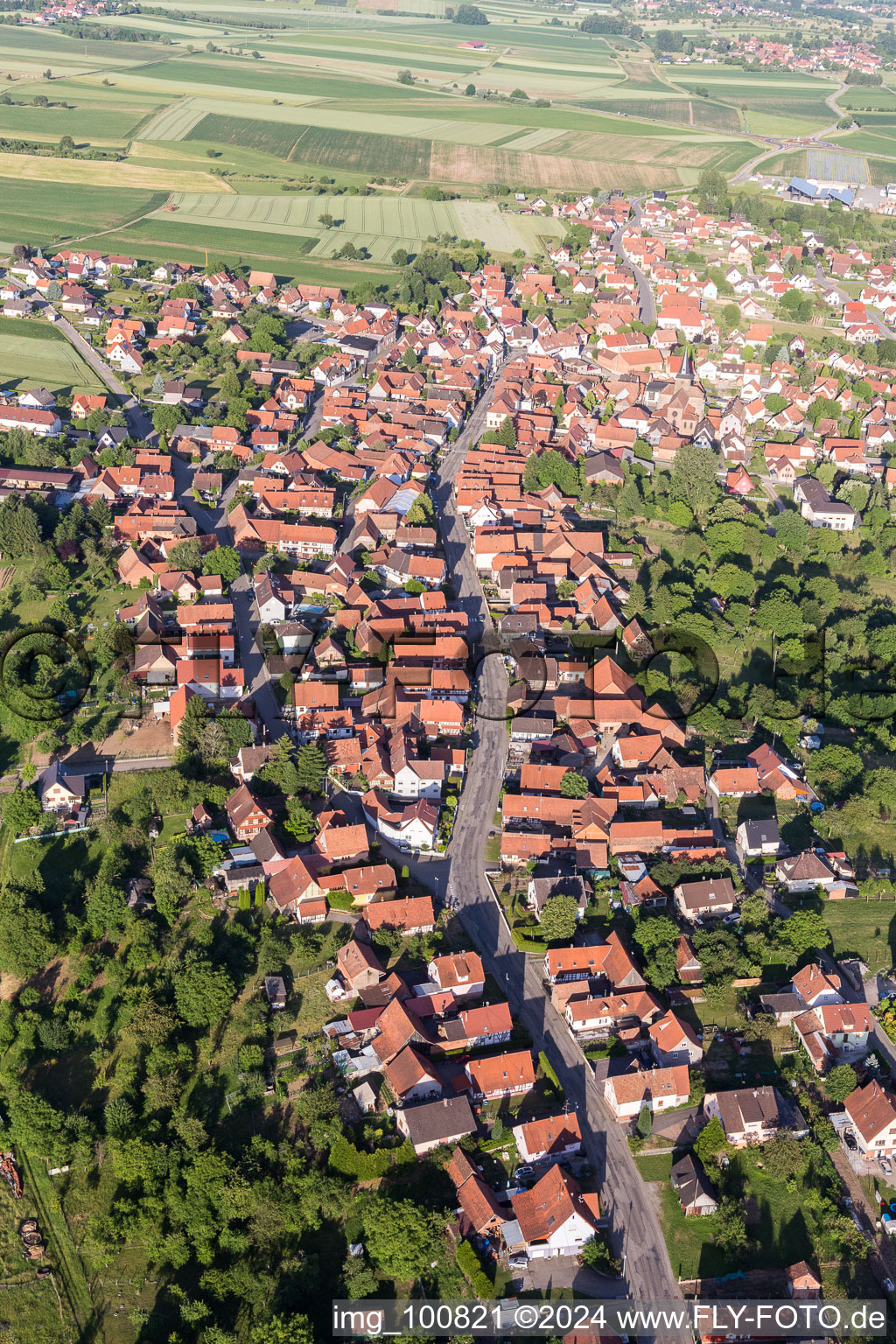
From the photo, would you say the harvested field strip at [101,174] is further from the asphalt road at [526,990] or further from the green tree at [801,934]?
the green tree at [801,934]

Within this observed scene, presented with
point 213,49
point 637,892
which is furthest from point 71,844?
point 213,49

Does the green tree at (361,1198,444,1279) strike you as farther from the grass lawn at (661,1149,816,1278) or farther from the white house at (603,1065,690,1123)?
the white house at (603,1065,690,1123)

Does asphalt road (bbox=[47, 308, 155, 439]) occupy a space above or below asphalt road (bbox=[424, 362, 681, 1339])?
above

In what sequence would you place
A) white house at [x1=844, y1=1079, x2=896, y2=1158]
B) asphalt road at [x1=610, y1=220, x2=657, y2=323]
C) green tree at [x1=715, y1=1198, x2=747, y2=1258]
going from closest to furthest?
green tree at [x1=715, y1=1198, x2=747, y2=1258] → white house at [x1=844, y1=1079, x2=896, y2=1158] → asphalt road at [x1=610, y1=220, x2=657, y2=323]

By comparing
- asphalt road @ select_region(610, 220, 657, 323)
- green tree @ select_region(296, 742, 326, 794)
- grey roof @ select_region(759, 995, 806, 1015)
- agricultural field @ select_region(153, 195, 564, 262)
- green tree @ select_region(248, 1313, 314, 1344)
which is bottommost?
green tree @ select_region(248, 1313, 314, 1344)

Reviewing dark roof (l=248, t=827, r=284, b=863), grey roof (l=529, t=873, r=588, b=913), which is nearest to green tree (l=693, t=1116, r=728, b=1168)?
grey roof (l=529, t=873, r=588, b=913)

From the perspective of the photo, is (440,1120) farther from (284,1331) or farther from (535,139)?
(535,139)
